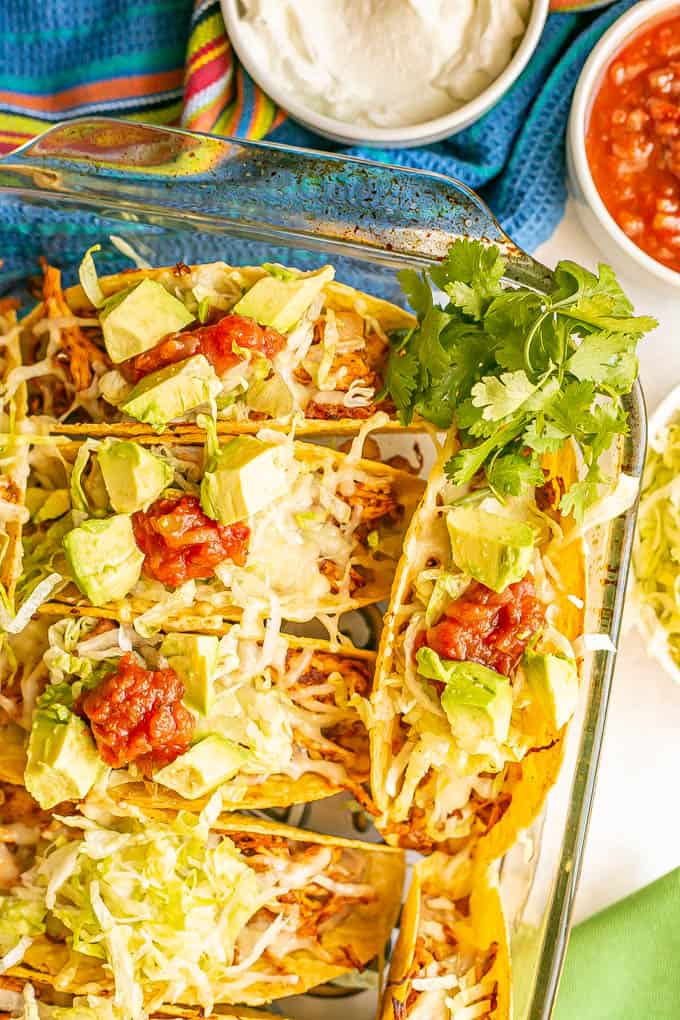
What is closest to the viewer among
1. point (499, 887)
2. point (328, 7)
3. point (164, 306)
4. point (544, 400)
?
point (544, 400)

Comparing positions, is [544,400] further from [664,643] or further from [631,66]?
[631,66]

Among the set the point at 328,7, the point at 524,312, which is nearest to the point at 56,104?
the point at 328,7

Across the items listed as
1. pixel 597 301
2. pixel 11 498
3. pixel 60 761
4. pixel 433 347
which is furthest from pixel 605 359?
pixel 60 761

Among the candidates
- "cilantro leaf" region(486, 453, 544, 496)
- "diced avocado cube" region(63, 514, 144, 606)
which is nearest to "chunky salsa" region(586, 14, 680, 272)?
"cilantro leaf" region(486, 453, 544, 496)

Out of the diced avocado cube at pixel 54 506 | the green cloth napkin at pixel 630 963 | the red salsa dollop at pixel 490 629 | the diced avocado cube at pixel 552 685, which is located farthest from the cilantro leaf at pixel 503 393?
the green cloth napkin at pixel 630 963

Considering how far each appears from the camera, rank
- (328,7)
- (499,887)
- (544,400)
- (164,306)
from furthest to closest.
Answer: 1. (328,7)
2. (499,887)
3. (164,306)
4. (544,400)

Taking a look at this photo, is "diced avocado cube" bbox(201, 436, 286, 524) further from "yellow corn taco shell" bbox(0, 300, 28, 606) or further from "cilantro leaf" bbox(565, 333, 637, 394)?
"cilantro leaf" bbox(565, 333, 637, 394)
